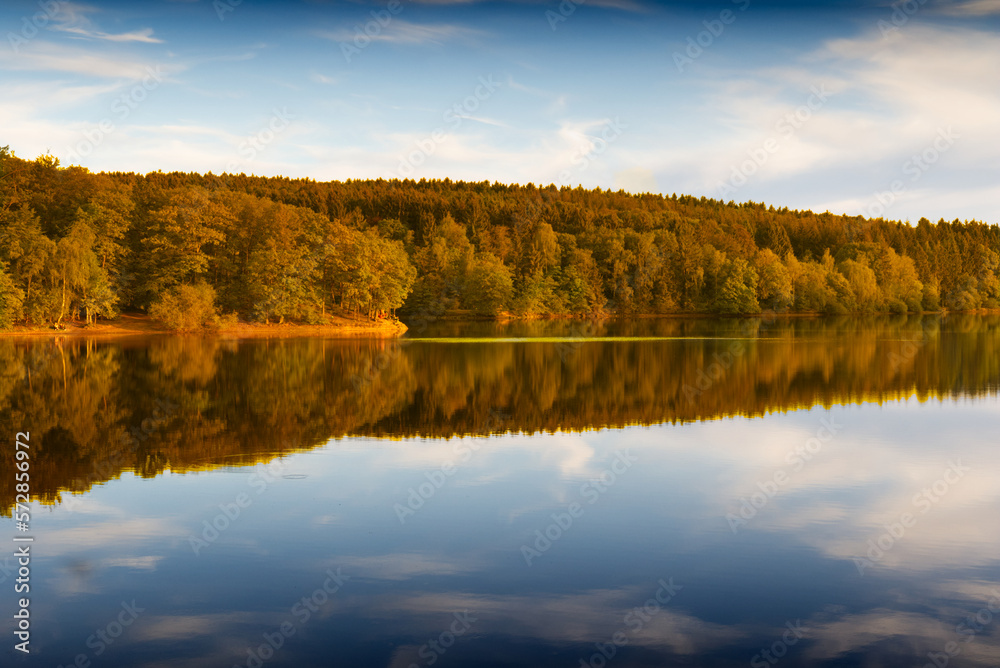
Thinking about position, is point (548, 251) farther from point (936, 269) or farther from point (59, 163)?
point (936, 269)

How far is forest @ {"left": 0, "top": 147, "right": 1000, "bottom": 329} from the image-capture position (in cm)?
7206

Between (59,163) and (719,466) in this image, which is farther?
(59,163)

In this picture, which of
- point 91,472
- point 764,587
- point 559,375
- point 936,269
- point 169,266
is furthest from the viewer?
point 936,269

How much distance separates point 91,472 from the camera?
17.0 metres

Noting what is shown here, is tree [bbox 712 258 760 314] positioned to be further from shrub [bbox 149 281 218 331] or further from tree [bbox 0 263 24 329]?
tree [bbox 0 263 24 329]

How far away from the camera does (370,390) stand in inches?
1218

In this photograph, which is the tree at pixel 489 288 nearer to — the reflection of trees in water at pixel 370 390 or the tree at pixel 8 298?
the reflection of trees in water at pixel 370 390

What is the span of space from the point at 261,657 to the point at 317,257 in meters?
74.0

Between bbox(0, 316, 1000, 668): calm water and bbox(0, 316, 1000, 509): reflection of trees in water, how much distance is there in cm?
21

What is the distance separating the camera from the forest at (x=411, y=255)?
72062 mm

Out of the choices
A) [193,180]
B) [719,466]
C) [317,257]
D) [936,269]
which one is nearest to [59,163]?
[317,257]

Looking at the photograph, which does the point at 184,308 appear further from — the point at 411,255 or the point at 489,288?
the point at 411,255

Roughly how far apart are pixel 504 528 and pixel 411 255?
112 metres

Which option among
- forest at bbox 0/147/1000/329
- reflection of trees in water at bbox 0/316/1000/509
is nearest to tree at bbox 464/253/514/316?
forest at bbox 0/147/1000/329
